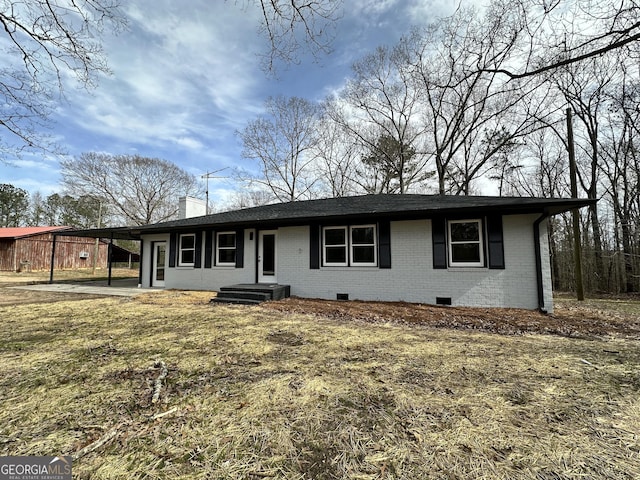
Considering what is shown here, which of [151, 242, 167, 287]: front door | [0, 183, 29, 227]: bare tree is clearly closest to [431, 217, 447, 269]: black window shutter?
[151, 242, 167, 287]: front door

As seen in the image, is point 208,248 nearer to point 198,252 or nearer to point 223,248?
point 198,252

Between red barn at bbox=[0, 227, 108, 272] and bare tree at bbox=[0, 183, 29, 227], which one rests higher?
bare tree at bbox=[0, 183, 29, 227]

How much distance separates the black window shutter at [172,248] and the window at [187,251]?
0.69ft

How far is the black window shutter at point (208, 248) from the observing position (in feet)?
36.0

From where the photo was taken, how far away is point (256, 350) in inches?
156

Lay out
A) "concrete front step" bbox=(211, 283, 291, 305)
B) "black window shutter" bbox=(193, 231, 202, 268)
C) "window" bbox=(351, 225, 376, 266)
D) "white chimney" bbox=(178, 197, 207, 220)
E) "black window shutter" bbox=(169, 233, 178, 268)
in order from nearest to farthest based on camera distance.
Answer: "concrete front step" bbox=(211, 283, 291, 305) < "window" bbox=(351, 225, 376, 266) < "black window shutter" bbox=(193, 231, 202, 268) < "black window shutter" bbox=(169, 233, 178, 268) < "white chimney" bbox=(178, 197, 207, 220)

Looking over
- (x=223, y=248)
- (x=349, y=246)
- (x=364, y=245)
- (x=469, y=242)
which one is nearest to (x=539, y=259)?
(x=469, y=242)

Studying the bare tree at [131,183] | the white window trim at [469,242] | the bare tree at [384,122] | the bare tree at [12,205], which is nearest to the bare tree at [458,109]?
the bare tree at [384,122]

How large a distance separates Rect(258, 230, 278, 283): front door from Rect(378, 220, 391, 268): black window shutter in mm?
3797

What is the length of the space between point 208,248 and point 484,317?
9.41 meters

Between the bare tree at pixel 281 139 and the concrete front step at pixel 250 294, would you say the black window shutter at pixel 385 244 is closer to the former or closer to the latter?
the concrete front step at pixel 250 294

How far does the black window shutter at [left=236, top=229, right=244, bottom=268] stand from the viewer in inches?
412

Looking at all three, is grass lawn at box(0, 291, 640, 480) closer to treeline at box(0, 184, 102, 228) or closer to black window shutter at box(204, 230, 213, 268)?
black window shutter at box(204, 230, 213, 268)

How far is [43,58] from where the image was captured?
198 inches
